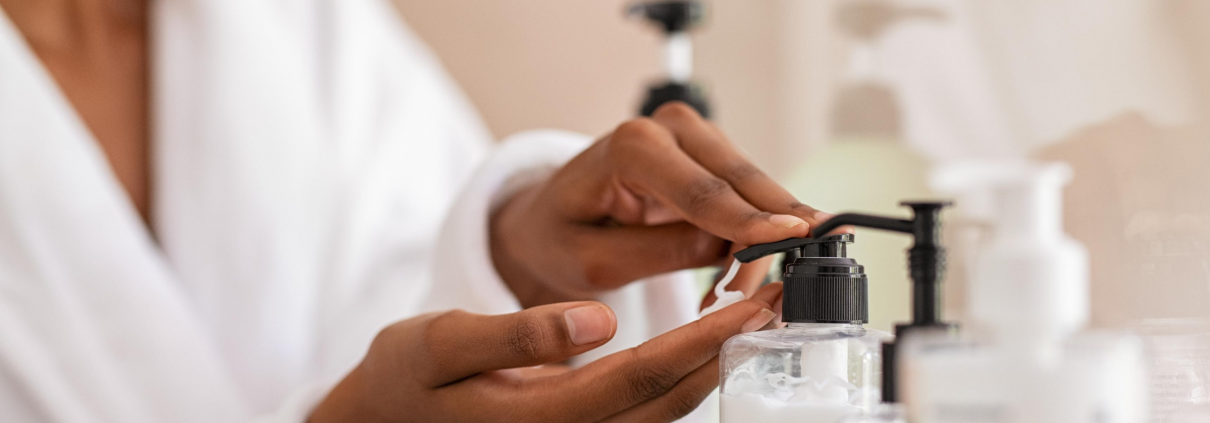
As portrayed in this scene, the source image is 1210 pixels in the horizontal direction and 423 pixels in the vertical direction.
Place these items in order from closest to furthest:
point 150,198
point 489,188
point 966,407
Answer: point 966,407, point 489,188, point 150,198

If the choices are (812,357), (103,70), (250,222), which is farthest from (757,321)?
(103,70)

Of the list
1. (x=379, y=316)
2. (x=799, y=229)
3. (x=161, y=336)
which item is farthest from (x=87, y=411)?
(x=799, y=229)

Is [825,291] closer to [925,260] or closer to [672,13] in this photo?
[925,260]

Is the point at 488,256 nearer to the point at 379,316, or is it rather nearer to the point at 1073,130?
the point at 379,316

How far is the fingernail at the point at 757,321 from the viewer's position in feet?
0.77

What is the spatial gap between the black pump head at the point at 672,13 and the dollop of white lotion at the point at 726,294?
0.27 m

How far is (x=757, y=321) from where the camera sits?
238mm

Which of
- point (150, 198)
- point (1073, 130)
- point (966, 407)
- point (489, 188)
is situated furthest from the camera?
point (150, 198)

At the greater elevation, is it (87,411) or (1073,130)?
(1073,130)

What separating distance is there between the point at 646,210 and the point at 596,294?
54 mm

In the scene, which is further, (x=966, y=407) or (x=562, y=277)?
(x=562, y=277)

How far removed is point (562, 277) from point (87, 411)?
0.30 meters

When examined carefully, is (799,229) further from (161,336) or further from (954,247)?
(161,336)

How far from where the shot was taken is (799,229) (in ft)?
0.78
